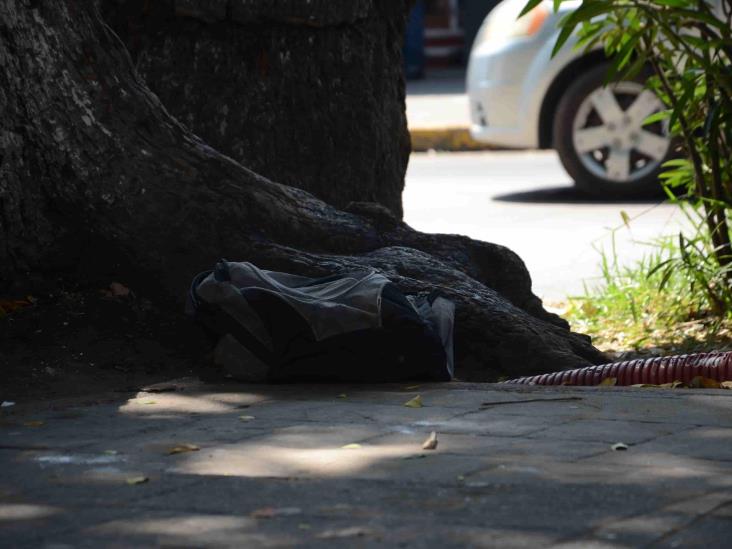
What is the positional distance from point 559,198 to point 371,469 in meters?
7.96

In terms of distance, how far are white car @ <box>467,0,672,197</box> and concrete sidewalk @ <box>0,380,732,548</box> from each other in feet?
21.2

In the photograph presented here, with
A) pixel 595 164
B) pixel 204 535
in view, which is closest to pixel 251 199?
pixel 204 535

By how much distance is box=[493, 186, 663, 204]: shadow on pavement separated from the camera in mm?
10742

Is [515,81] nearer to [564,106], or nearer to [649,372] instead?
[564,106]

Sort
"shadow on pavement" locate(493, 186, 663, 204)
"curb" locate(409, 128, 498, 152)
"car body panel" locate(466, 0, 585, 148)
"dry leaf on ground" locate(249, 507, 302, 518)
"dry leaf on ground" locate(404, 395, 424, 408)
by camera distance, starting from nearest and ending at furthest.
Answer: "dry leaf on ground" locate(249, 507, 302, 518)
"dry leaf on ground" locate(404, 395, 424, 408)
"shadow on pavement" locate(493, 186, 663, 204)
"car body panel" locate(466, 0, 585, 148)
"curb" locate(409, 128, 498, 152)

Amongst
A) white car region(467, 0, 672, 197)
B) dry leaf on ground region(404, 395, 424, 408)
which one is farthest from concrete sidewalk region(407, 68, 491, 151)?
dry leaf on ground region(404, 395, 424, 408)

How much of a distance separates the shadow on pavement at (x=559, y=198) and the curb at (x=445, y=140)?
4.41 metres

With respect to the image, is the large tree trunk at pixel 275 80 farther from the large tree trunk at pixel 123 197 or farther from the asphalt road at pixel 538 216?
the asphalt road at pixel 538 216

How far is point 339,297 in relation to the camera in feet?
15.1

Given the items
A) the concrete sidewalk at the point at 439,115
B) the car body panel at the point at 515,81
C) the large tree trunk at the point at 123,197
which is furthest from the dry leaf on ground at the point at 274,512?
the concrete sidewalk at the point at 439,115

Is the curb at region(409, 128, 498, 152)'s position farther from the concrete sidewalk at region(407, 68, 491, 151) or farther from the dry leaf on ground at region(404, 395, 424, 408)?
the dry leaf on ground at region(404, 395, 424, 408)

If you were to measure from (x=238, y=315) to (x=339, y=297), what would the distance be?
0.29 m

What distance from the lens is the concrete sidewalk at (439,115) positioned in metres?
16.3

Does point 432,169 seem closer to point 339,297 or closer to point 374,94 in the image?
point 374,94
